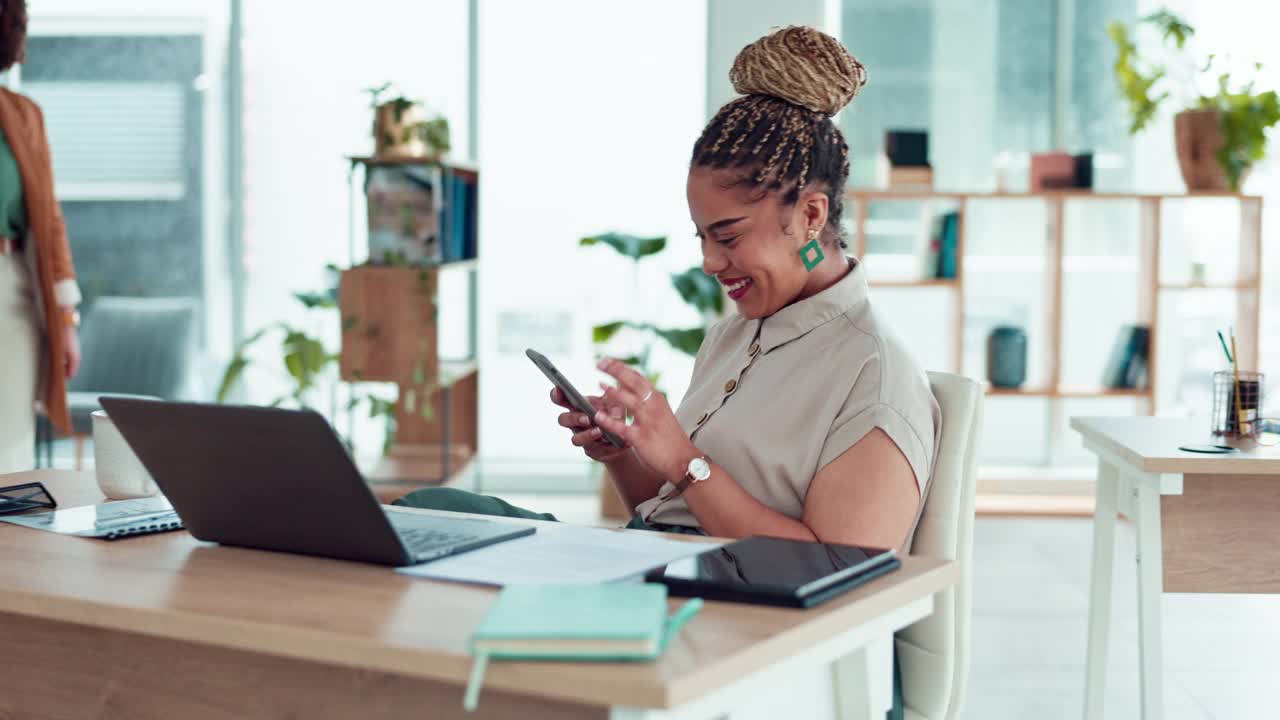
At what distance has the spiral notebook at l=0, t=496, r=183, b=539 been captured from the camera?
1.31 m

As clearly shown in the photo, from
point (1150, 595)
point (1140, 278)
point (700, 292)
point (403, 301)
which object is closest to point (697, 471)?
point (1150, 595)

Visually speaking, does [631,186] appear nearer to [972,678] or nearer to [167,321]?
[167,321]

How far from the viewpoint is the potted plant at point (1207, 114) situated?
4.84 metres

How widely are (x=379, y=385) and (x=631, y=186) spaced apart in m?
1.40

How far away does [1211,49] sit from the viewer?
5.43 meters

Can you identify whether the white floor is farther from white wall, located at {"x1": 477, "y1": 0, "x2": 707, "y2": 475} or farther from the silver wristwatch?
white wall, located at {"x1": 477, "y1": 0, "x2": 707, "y2": 475}

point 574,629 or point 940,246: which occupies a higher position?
point 940,246

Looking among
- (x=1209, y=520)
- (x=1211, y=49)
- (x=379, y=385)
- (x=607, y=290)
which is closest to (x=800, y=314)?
(x=1209, y=520)

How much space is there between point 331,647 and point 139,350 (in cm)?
457

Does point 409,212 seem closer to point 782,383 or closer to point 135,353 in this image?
point 135,353

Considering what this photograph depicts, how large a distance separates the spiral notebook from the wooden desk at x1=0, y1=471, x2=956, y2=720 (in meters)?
0.02

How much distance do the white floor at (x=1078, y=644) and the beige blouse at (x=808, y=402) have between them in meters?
1.38

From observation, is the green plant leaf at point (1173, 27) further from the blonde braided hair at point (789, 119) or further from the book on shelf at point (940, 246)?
the blonde braided hair at point (789, 119)

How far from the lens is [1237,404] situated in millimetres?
2316
